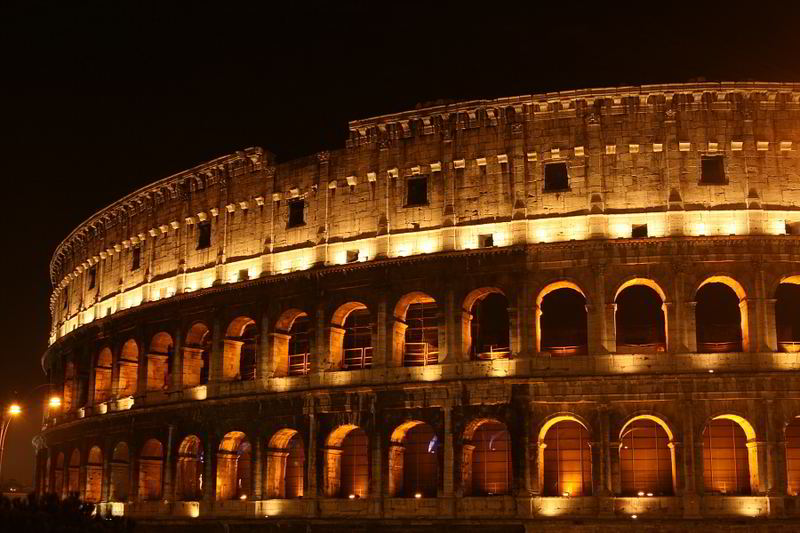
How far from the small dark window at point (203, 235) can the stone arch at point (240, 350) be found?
376 centimetres

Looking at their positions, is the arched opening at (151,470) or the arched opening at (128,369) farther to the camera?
the arched opening at (128,369)

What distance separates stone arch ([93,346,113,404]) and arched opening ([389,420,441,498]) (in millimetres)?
16154

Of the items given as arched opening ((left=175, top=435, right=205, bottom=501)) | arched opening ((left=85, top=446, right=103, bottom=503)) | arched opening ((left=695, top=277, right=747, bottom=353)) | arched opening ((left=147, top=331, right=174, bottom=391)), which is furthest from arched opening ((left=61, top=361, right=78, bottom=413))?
arched opening ((left=695, top=277, right=747, bottom=353))

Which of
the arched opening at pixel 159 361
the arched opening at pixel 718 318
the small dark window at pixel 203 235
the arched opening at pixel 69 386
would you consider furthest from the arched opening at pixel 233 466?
the arched opening at pixel 718 318

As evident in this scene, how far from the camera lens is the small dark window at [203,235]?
139ft

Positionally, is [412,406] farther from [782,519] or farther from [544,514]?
[782,519]

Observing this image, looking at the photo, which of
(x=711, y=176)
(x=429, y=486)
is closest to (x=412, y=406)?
(x=429, y=486)

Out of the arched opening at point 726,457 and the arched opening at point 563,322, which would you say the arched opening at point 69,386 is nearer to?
the arched opening at point 563,322

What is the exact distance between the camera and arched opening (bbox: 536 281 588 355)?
117ft

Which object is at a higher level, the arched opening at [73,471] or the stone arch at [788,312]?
the stone arch at [788,312]

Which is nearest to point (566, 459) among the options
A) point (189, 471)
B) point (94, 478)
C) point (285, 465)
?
point (285, 465)

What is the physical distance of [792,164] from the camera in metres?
34.0

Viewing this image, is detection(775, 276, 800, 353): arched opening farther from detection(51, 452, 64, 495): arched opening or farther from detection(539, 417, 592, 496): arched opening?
detection(51, 452, 64, 495): arched opening

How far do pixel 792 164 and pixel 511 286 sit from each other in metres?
9.57
